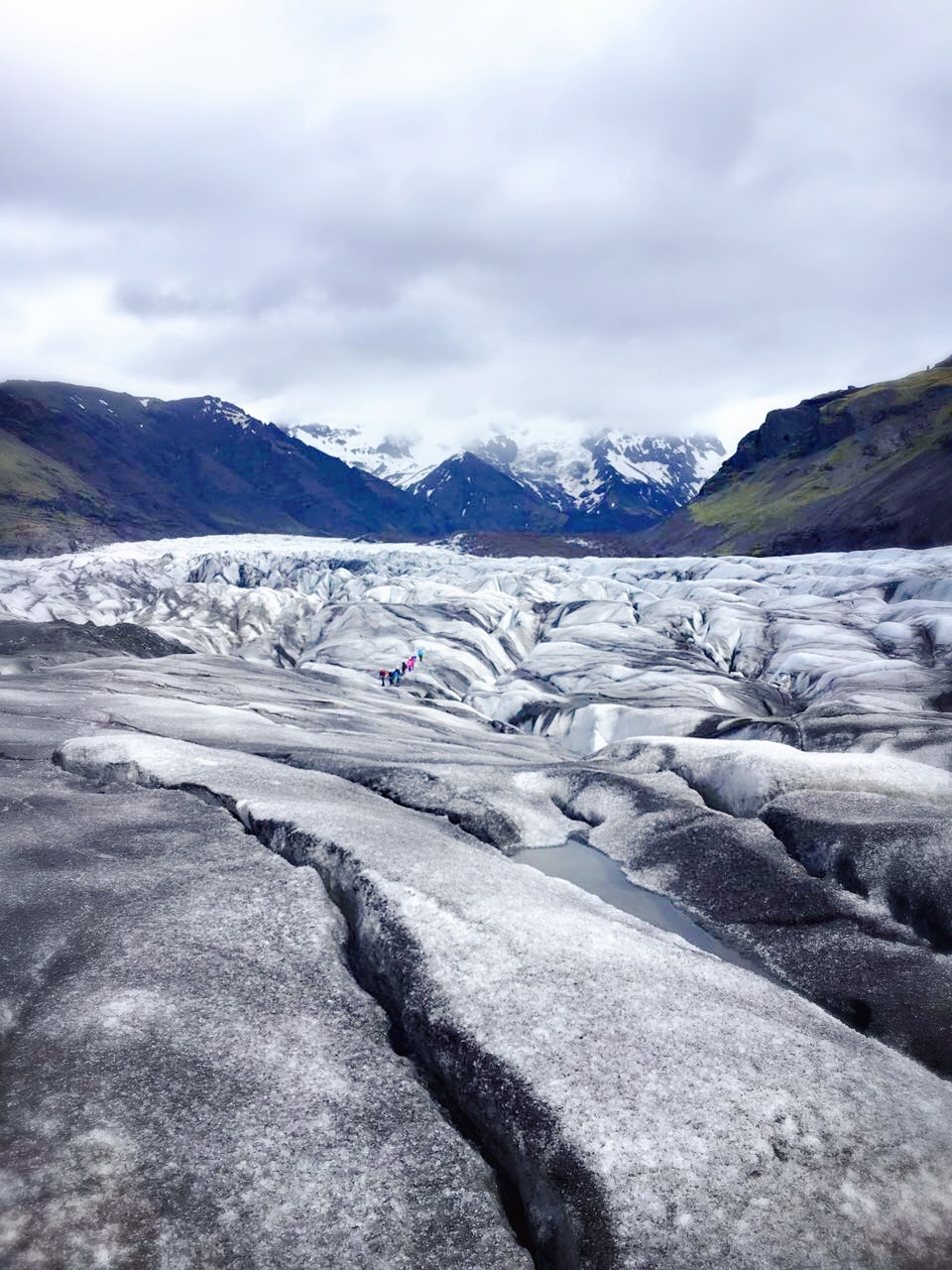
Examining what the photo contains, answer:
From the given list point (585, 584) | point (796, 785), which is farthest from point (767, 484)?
point (796, 785)

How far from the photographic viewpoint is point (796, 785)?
15.0 metres

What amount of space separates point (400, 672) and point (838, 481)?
13232 cm

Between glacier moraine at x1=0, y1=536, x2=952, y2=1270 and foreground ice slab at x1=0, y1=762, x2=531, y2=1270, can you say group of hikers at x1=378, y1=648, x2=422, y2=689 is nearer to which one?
glacier moraine at x1=0, y1=536, x2=952, y2=1270

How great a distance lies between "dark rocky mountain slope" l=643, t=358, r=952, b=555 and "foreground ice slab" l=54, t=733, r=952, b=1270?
109 metres

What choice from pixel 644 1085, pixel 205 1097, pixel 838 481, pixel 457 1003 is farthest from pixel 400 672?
pixel 838 481

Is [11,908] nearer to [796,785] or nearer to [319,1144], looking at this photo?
[319,1144]

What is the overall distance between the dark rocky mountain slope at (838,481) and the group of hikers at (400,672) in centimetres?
8434

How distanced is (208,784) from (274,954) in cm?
585

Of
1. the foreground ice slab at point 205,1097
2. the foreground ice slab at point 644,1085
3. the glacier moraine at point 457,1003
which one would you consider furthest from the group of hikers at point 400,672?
the foreground ice slab at point 644,1085

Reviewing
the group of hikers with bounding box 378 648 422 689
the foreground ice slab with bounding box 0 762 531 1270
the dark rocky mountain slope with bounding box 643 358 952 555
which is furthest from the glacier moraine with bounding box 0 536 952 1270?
the dark rocky mountain slope with bounding box 643 358 952 555

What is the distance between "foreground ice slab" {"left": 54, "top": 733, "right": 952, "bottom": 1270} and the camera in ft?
18.3

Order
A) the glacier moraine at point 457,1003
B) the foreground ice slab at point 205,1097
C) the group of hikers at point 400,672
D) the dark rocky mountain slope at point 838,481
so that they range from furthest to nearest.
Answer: the dark rocky mountain slope at point 838,481 < the group of hikers at point 400,672 < the glacier moraine at point 457,1003 < the foreground ice slab at point 205,1097

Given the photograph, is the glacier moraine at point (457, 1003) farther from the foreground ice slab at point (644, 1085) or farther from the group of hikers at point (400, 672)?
the group of hikers at point (400, 672)

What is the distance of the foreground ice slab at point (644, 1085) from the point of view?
5574 millimetres
